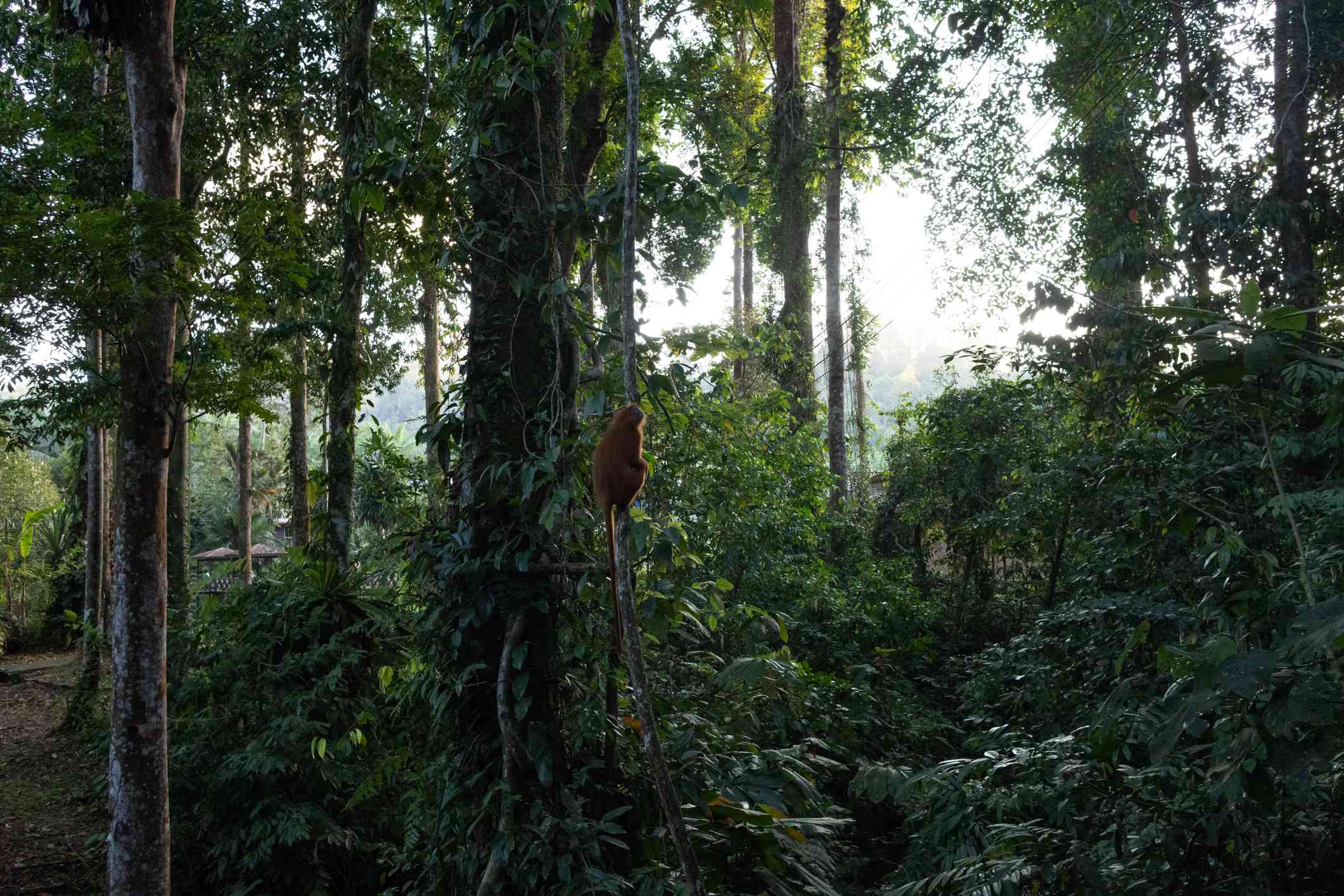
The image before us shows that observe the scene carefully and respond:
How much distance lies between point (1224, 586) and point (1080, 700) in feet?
7.95

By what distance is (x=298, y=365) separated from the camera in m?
9.90

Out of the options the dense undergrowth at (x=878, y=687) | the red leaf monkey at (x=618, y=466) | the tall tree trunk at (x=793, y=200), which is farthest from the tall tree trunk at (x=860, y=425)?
the red leaf monkey at (x=618, y=466)

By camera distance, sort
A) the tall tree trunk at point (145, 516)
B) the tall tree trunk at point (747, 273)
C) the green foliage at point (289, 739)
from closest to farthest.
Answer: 1. the tall tree trunk at point (145, 516)
2. the green foliage at point (289, 739)
3. the tall tree trunk at point (747, 273)

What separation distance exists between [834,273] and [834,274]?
2 cm

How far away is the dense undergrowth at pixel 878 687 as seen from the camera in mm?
2605

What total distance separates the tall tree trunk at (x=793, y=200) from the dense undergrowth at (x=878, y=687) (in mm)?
2201

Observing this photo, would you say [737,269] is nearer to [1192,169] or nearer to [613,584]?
[1192,169]

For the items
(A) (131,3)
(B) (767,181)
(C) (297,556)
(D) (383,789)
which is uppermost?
(B) (767,181)

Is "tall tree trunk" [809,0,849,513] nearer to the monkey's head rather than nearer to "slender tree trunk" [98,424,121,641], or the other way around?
the monkey's head

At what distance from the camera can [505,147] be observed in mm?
3412

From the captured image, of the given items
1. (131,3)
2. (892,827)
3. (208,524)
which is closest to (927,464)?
(892,827)

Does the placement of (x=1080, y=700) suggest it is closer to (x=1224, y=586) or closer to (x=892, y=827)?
(x=892, y=827)

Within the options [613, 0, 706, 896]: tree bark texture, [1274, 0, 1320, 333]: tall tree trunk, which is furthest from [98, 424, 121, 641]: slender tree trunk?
[1274, 0, 1320, 333]: tall tree trunk

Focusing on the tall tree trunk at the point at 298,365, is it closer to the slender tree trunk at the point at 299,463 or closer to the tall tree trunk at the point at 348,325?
the slender tree trunk at the point at 299,463
